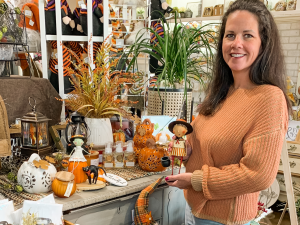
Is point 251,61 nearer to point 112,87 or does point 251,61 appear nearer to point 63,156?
point 112,87

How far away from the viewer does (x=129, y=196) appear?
3.96 ft

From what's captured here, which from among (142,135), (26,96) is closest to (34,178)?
(142,135)

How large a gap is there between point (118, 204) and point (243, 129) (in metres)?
0.65

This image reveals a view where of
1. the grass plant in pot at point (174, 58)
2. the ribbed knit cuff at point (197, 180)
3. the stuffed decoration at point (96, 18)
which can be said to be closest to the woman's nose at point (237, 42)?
the ribbed knit cuff at point (197, 180)

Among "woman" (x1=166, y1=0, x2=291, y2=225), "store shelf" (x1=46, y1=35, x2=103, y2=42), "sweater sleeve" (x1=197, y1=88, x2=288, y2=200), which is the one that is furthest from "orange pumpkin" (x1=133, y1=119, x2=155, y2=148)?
"store shelf" (x1=46, y1=35, x2=103, y2=42)

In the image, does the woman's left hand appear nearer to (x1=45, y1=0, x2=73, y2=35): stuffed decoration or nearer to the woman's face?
the woman's face

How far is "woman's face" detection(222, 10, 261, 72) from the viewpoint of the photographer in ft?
2.91

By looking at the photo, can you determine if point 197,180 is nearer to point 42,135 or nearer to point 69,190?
point 69,190

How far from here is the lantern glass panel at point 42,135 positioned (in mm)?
1374

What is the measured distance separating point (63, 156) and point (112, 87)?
44cm

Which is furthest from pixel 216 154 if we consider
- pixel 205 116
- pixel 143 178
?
pixel 143 178

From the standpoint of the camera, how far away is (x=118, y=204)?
3.93ft

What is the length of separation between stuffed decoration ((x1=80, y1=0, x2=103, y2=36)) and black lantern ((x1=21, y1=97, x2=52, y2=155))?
758mm

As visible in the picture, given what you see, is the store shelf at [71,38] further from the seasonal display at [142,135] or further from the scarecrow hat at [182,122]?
the scarecrow hat at [182,122]
